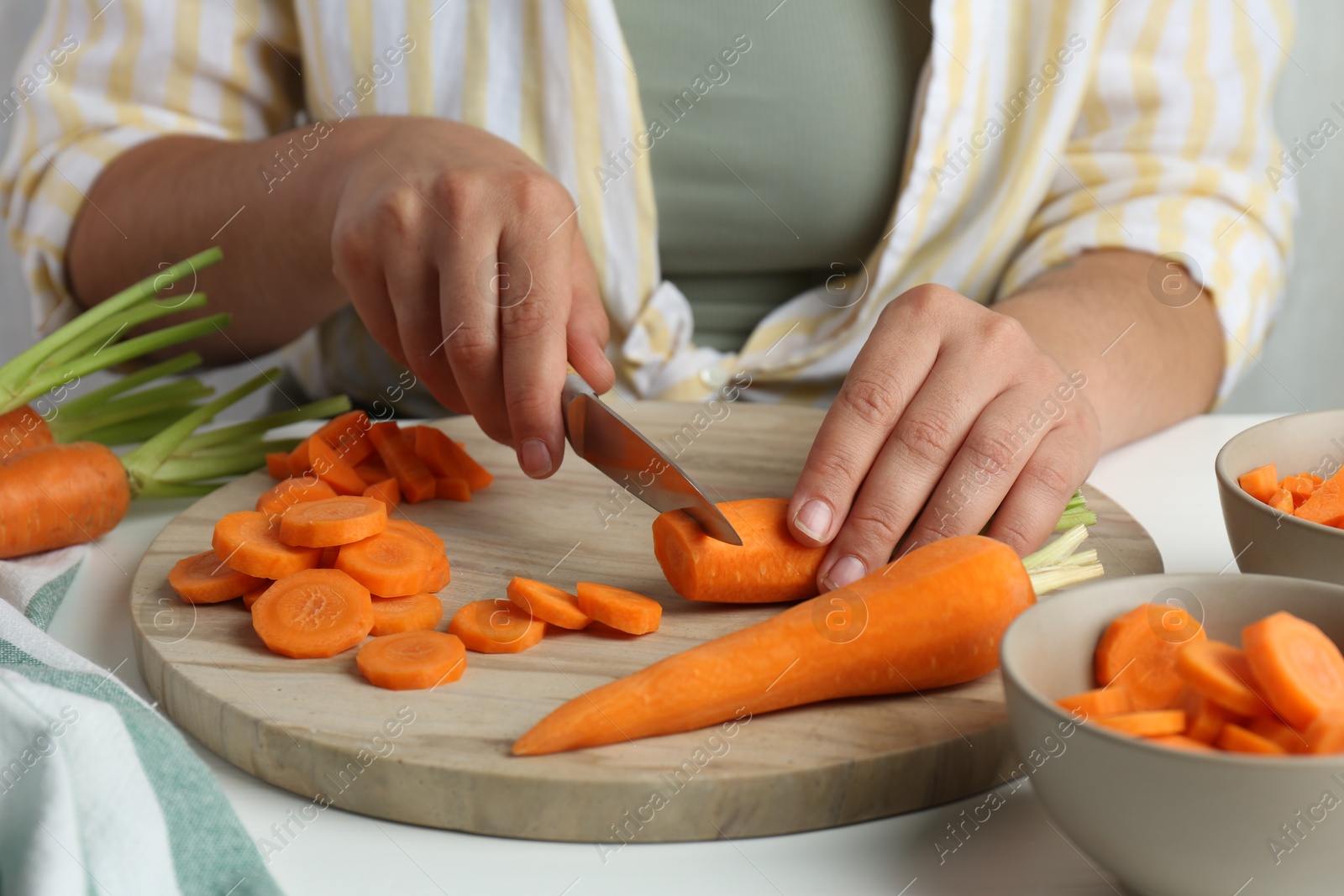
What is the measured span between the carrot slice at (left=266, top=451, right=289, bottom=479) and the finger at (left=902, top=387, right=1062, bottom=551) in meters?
0.68

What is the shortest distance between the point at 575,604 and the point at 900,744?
0.30 metres

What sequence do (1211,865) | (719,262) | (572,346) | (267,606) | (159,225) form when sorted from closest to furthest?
1. (1211,865)
2. (267,606)
3. (572,346)
4. (159,225)
5. (719,262)

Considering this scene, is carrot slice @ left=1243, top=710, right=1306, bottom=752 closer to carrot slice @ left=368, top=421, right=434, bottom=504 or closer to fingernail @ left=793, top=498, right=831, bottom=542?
fingernail @ left=793, top=498, right=831, bottom=542

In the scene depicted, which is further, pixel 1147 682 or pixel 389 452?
pixel 389 452

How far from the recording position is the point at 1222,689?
0.58 metres

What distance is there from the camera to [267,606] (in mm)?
878

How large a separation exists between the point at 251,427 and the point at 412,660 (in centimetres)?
64

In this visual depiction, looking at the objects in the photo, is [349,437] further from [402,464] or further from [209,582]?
[209,582]

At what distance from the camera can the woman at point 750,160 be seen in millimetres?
1466

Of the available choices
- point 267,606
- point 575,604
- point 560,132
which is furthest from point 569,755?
point 560,132

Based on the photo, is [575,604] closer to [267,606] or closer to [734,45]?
[267,606]

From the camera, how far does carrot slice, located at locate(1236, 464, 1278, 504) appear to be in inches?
34.6

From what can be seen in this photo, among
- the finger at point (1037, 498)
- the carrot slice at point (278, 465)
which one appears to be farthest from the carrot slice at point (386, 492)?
the finger at point (1037, 498)

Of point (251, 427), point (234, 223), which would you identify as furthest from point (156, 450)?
point (234, 223)
